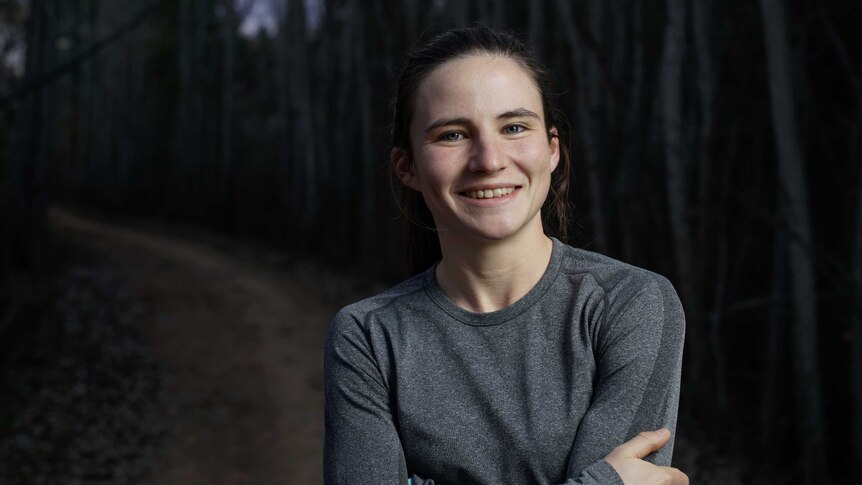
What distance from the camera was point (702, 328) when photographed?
6.09m

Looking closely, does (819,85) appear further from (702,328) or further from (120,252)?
(120,252)

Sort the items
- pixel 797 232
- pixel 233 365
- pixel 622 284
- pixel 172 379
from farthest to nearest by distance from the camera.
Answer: pixel 233 365 → pixel 172 379 → pixel 797 232 → pixel 622 284

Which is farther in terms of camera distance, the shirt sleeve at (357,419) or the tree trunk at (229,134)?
the tree trunk at (229,134)

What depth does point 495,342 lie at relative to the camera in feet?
5.51

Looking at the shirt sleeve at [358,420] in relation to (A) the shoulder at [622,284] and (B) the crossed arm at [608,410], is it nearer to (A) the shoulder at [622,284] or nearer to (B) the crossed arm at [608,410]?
(B) the crossed arm at [608,410]

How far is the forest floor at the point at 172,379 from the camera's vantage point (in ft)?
22.7

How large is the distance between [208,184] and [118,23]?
9.67 m

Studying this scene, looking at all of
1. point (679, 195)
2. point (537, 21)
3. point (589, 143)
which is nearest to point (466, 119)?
point (679, 195)

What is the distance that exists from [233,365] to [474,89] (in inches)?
311

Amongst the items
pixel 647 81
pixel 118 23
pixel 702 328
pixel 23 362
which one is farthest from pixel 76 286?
pixel 118 23

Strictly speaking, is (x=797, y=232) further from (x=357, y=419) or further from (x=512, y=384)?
(x=357, y=419)

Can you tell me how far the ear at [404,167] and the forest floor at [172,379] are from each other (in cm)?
415

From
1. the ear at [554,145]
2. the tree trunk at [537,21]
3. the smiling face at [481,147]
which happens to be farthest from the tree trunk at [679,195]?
the smiling face at [481,147]

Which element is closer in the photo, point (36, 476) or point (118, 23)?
point (36, 476)
